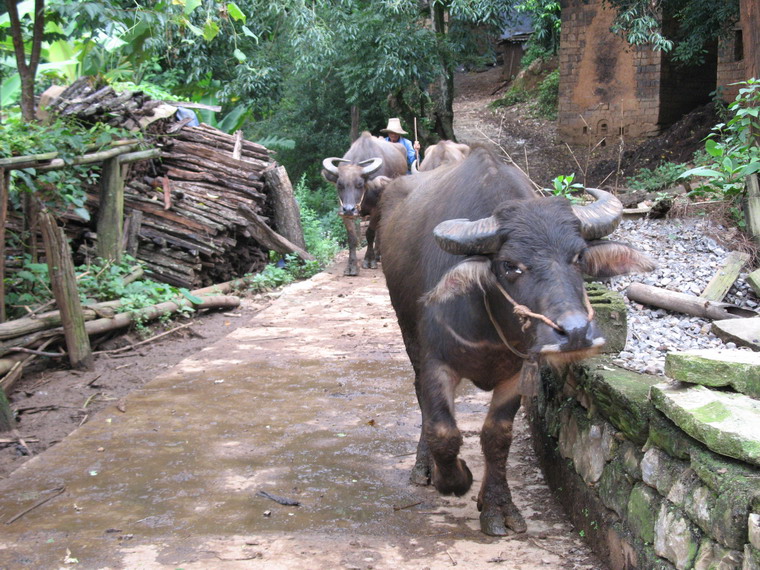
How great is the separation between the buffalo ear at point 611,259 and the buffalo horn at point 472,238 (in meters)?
0.42

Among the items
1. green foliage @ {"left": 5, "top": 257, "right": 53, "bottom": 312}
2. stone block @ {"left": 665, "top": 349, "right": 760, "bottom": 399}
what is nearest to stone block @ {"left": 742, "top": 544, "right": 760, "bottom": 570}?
stone block @ {"left": 665, "top": 349, "right": 760, "bottom": 399}

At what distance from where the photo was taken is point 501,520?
4062mm

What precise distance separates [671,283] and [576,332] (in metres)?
2.67

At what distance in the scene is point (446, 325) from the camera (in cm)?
393

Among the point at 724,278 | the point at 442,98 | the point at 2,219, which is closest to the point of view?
the point at 724,278

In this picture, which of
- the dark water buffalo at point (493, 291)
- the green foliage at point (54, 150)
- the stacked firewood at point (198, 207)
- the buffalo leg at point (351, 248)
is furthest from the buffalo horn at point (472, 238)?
the buffalo leg at point (351, 248)

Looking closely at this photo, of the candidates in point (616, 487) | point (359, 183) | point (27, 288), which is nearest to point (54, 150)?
point (27, 288)

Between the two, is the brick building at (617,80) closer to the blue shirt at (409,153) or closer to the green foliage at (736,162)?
the blue shirt at (409,153)

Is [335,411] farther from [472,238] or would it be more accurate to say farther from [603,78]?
[603,78]

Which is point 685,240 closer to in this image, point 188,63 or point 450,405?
point 450,405

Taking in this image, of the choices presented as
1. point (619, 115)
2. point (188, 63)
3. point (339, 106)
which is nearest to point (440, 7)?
point (339, 106)

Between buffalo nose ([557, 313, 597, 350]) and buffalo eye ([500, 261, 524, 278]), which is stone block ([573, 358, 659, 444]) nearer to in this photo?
buffalo nose ([557, 313, 597, 350])

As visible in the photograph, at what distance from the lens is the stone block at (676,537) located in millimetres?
2684

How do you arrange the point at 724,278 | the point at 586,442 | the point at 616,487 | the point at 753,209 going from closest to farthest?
1. the point at 616,487
2. the point at 586,442
3. the point at 724,278
4. the point at 753,209
